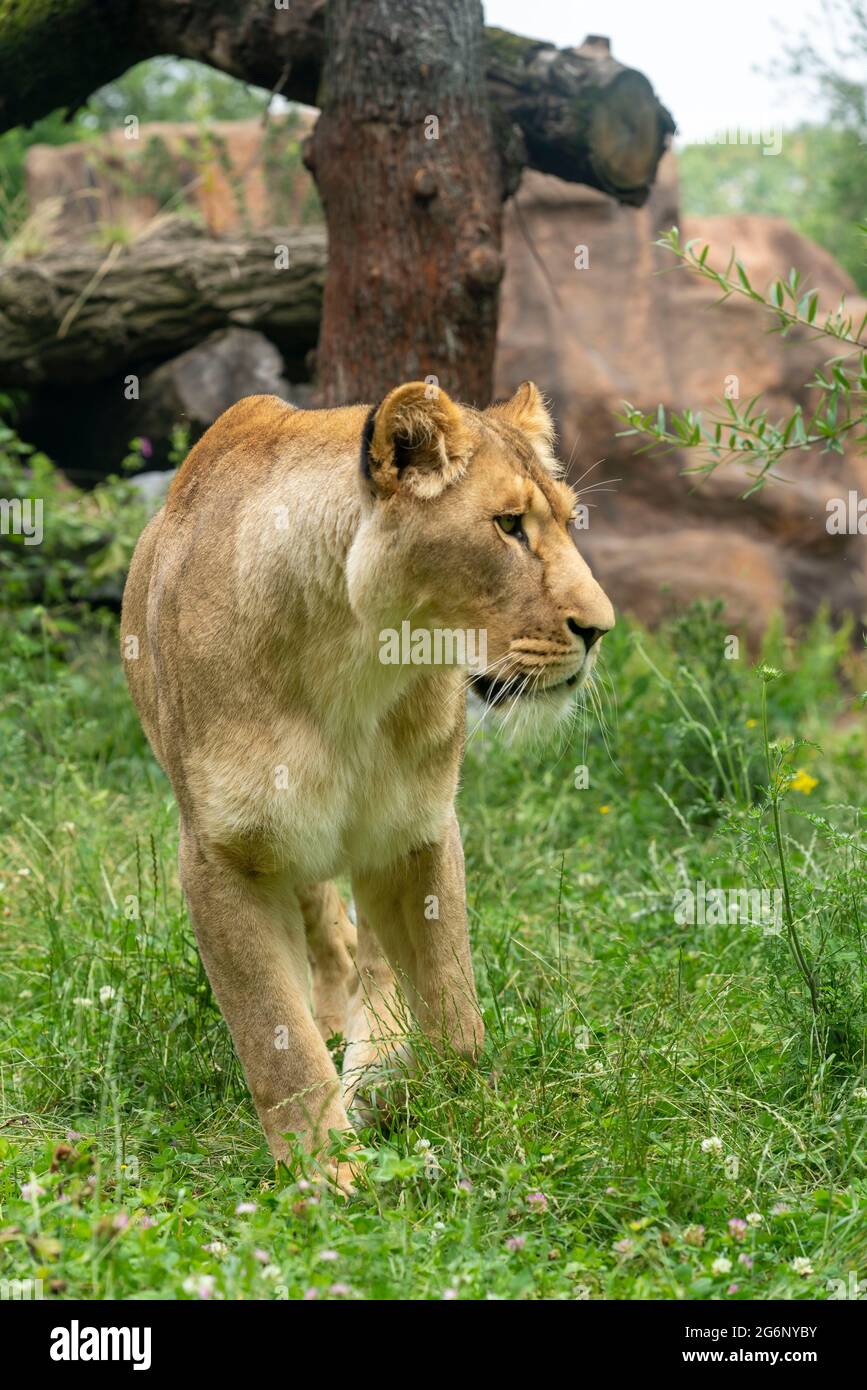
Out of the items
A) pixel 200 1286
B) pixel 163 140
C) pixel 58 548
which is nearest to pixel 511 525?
pixel 200 1286

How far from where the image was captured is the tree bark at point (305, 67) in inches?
267


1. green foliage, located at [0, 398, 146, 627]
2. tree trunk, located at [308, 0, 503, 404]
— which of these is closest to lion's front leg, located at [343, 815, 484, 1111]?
tree trunk, located at [308, 0, 503, 404]

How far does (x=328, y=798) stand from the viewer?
356 cm

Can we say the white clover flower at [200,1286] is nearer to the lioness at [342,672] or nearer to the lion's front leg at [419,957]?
the lioness at [342,672]

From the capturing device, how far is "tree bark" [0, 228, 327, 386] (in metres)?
8.97

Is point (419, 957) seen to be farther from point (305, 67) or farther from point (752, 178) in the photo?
point (752, 178)

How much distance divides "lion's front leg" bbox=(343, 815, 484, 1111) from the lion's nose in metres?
0.69

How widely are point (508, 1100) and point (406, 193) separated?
3904 millimetres

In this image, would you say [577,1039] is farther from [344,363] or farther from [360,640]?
[344,363]

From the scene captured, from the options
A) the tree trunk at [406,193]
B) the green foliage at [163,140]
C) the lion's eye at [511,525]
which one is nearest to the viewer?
the lion's eye at [511,525]

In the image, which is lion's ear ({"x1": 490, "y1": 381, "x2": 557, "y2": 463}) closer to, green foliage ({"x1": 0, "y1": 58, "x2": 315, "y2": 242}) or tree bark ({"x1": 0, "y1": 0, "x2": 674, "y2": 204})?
tree bark ({"x1": 0, "y1": 0, "x2": 674, "y2": 204})

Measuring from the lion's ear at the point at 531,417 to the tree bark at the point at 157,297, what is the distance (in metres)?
5.37

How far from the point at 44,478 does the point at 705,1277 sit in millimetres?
6866

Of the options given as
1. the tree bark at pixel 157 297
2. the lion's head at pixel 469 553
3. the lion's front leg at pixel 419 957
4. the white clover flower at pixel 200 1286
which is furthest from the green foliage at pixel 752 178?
the white clover flower at pixel 200 1286
